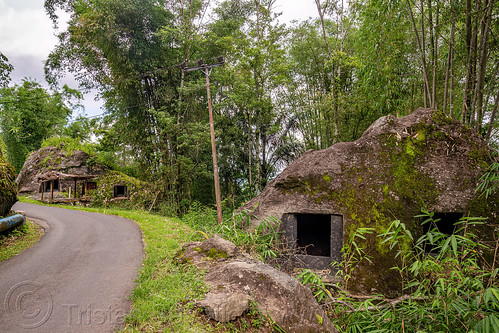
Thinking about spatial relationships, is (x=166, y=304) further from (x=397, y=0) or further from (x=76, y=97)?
(x=76, y=97)

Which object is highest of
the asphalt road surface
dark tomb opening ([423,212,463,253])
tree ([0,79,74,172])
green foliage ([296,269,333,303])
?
tree ([0,79,74,172])

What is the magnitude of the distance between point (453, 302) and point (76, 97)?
25.3 m

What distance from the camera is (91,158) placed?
51.2 ft

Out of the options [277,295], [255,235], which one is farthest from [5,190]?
[277,295]

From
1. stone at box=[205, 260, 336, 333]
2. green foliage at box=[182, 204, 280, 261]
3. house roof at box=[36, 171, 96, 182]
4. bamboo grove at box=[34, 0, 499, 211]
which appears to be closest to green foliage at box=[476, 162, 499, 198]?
stone at box=[205, 260, 336, 333]

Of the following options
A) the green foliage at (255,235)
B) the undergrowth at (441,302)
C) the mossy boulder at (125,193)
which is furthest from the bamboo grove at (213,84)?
the undergrowth at (441,302)

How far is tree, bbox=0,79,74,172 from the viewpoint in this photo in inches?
767

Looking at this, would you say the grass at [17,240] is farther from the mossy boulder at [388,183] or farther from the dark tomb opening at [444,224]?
the dark tomb opening at [444,224]

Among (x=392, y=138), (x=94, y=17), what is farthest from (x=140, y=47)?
(x=392, y=138)

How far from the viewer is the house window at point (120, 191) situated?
1528 cm

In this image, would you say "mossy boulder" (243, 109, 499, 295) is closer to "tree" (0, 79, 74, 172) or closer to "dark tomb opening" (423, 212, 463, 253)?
"dark tomb opening" (423, 212, 463, 253)

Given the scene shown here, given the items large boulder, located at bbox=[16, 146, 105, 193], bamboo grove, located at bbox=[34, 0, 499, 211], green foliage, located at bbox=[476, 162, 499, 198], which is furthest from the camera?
Answer: large boulder, located at bbox=[16, 146, 105, 193]

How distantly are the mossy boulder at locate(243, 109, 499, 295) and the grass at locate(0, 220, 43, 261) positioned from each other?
4.89 metres

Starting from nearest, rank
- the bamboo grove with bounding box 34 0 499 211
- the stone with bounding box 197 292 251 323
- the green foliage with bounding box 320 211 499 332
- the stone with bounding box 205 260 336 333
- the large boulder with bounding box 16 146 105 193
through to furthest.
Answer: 1. the green foliage with bounding box 320 211 499 332
2. the stone with bounding box 197 292 251 323
3. the stone with bounding box 205 260 336 333
4. the bamboo grove with bounding box 34 0 499 211
5. the large boulder with bounding box 16 146 105 193
